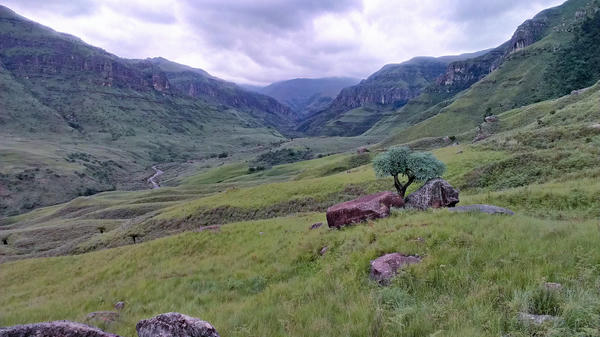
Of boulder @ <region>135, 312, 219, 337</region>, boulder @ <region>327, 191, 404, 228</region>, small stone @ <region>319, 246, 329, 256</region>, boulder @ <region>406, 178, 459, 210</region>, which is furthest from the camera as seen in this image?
boulder @ <region>406, 178, 459, 210</region>

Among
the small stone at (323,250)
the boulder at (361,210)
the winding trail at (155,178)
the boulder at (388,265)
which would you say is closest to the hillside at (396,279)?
the small stone at (323,250)

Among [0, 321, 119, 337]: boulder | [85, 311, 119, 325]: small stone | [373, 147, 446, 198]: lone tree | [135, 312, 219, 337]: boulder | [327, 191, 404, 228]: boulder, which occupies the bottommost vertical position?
[85, 311, 119, 325]: small stone

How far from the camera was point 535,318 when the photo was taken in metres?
5.22

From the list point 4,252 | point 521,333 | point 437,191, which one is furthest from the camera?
point 4,252

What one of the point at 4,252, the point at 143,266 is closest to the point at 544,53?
the point at 143,266

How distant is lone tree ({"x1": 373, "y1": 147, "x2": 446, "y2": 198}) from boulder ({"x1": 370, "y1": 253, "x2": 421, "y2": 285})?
1189cm

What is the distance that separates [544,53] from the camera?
17850 cm

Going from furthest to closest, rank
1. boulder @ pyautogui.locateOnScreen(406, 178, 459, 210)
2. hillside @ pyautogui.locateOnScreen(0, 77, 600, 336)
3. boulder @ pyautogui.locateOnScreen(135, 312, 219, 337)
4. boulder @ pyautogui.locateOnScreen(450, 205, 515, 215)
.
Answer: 1. boulder @ pyautogui.locateOnScreen(406, 178, 459, 210)
2. boulder @ pyautogui.locateOnScreen(450, 205, 515, 215)
3. hillside @ pyautogui.locateOnScreen(0, 77, 600, 336)
4. boulder @ pyautogui.locateOnScreen(135, 312, 219, 337)

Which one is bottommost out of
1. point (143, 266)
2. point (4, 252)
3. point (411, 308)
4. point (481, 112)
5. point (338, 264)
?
point (4, 252)

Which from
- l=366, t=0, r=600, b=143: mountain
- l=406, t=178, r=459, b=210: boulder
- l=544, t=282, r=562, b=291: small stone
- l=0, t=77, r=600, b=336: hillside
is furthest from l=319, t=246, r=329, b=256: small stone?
l=366, t=0, r=600, b=143: mountain

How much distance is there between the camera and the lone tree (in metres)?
20.3

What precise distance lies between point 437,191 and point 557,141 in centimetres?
2486

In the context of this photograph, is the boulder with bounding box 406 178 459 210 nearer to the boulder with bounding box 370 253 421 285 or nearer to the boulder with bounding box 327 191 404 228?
the boulder with bounding box 327 191 404 228

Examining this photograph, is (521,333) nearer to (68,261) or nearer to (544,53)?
(68,261)
